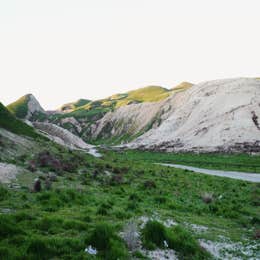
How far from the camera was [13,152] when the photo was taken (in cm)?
3153

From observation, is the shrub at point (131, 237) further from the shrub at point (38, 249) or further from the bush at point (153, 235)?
the shrub at point (38, 249)

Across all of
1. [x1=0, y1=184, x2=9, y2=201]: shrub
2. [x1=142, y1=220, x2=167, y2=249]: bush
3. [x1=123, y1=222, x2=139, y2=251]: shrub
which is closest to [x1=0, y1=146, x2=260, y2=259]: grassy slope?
[x1=0, y1=184, x2=9, y2=201]: shrub

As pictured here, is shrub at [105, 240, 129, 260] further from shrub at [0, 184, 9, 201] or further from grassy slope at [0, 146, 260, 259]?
shrub at [0, 184, 9, 201]

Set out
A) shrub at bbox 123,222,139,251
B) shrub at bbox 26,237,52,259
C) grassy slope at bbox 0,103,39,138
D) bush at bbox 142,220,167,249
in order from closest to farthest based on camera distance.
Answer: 1. shrub at bbox 26,237,52,259
2. shrub at bbox 123,222,139,251
3. bush at bbox 142,220,167,249
4. grassy slope at bbox 0,103,39,138

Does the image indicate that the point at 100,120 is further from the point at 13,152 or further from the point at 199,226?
the point at 199,226

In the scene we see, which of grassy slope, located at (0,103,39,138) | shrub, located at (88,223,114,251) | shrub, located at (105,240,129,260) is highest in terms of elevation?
grassy slope, located at (0,103,39,138)

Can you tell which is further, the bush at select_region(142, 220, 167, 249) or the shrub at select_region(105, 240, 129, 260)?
the bush at select_region(142, 220, 167, 249)

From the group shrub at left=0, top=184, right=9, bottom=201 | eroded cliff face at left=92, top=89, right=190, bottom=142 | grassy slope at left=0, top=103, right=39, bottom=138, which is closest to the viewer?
shrub at left=0, top=184, right=9, bottom=201

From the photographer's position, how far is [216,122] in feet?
328

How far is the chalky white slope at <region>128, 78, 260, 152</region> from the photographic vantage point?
278 feet

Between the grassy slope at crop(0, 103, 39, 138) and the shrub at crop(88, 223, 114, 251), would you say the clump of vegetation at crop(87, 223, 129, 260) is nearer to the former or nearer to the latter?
the shrub at crop(88, 223, 114, 251)

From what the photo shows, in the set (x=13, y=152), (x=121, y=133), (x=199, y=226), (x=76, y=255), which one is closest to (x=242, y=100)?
(x=121, y=133)

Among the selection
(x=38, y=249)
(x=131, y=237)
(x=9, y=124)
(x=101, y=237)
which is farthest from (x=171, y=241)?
(x=9, y=124)

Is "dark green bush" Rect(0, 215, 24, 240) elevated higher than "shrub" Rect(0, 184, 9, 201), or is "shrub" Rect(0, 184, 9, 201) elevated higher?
"dark green bush" Rect(0, 215, 24, 240)
